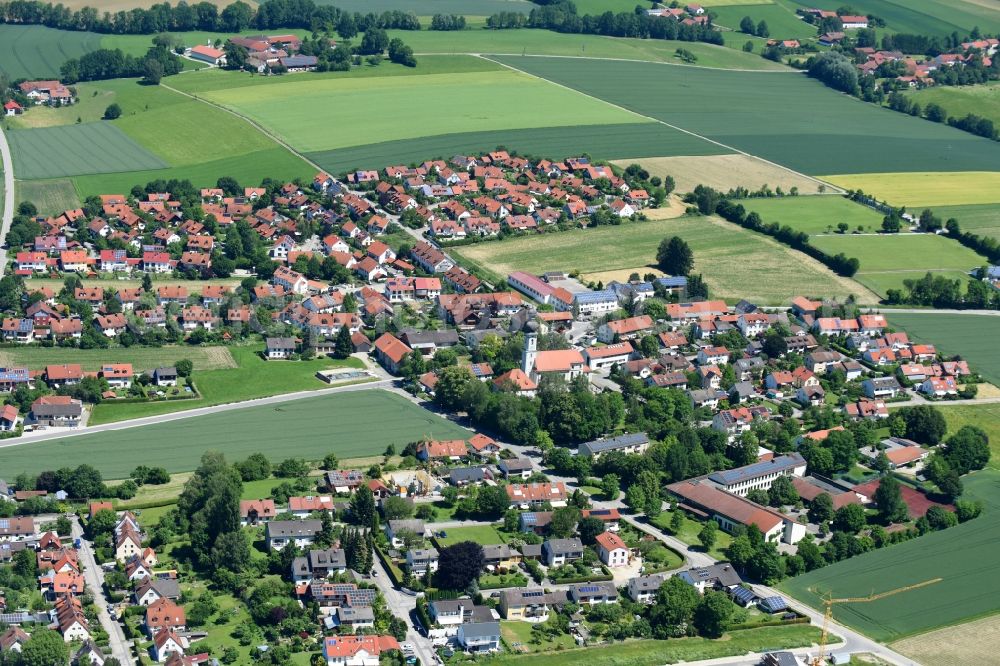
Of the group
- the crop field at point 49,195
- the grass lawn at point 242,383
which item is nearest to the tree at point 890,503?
the grass lawn at point 242,383

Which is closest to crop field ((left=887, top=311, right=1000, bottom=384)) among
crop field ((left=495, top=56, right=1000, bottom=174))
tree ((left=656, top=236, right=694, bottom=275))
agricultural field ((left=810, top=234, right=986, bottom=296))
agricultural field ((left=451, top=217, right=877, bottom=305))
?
agricultural field ((left=451, top=217, right=877, bottom=305))

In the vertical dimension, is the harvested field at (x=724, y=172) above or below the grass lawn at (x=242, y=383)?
above

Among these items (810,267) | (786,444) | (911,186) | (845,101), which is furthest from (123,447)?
(845,101)

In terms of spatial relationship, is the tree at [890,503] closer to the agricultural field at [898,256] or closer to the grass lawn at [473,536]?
the grass lawn at [473,536]

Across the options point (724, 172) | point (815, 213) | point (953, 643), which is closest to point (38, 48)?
point (724, 172)

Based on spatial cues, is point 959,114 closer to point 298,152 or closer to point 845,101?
point 845,101
